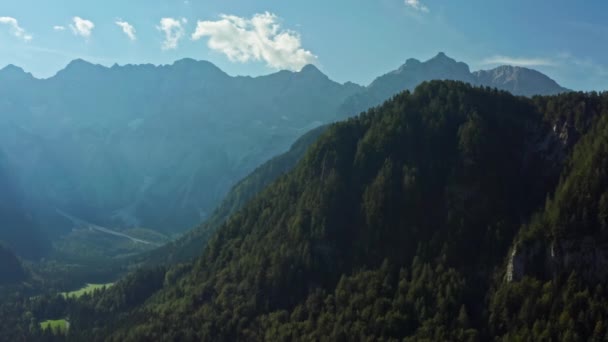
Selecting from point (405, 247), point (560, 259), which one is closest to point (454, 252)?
point (405, 247)

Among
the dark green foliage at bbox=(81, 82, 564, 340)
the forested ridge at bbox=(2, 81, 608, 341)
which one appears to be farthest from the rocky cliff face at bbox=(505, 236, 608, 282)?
the dark green foliage at bbox=(81, 82, 564, 340)

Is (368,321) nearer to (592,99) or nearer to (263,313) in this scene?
(263,313)

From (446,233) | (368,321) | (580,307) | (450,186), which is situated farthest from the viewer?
(450,186)

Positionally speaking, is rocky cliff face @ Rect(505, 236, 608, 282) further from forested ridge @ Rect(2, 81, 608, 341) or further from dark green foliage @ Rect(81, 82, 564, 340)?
dark green foliage @ Rect(81, 82, 564, 340)

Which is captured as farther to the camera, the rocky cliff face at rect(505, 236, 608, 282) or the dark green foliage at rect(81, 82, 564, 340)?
the dark green foliage at rect(81, 82, 564, 340)

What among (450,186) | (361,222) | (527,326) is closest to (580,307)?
(527,326)

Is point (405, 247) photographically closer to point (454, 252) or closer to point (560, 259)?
point (454, 252)

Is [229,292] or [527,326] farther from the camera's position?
[229,292]

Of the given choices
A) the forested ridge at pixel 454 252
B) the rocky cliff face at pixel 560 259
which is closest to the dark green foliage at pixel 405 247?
the forested ridge at pixel 454 252
